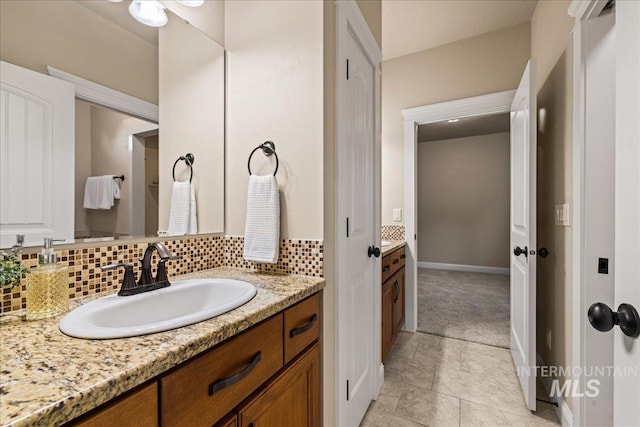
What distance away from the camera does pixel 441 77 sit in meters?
2.90

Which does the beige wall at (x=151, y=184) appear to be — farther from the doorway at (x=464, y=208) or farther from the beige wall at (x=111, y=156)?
the doorway at (x=464, y=208)

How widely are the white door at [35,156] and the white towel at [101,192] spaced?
1.8 inches

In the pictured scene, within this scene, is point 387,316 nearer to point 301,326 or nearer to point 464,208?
point 301,326

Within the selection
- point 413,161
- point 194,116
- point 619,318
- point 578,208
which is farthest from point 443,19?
point 619,318

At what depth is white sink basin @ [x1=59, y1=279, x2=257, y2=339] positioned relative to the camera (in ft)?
2.07

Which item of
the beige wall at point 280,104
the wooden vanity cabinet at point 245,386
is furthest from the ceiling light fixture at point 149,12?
the wooden vanity cabinet at point 245,386

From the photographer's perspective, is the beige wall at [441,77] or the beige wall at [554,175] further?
the beige wall at [441,77]

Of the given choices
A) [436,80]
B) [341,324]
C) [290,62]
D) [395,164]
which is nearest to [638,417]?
[341,324]

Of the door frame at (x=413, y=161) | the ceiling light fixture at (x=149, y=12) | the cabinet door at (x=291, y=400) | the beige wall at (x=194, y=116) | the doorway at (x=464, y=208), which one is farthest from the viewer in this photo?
the doorway at (x=464, y=208)

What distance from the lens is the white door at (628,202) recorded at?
1.98 ft

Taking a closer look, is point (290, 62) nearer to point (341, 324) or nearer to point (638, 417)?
point (341, 324)

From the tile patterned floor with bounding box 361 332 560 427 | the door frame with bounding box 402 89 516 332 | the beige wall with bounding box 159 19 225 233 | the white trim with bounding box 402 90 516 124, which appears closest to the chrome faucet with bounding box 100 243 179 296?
the beige wall with bounding box 159 19 225 233

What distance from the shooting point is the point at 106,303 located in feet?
2.66

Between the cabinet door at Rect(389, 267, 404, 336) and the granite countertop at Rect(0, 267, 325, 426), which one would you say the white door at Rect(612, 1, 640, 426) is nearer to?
the granite countertop at Rect(0, 267, 325, 426)
